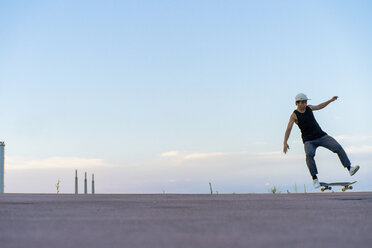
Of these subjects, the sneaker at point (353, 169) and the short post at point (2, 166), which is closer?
the sneaker at point (353, 169)

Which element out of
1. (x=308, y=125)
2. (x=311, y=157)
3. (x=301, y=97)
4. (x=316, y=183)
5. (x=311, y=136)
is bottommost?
(x=316, y=183)

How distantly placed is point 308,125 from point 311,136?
27 centimetres

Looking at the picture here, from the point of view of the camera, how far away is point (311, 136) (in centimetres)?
1180

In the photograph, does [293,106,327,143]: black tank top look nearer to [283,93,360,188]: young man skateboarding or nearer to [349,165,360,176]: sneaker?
[283,93,360,188]: young man skateboarding

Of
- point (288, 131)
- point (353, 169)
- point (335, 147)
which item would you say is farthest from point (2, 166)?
point (353, 169)

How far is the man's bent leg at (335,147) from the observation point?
1180 cm
